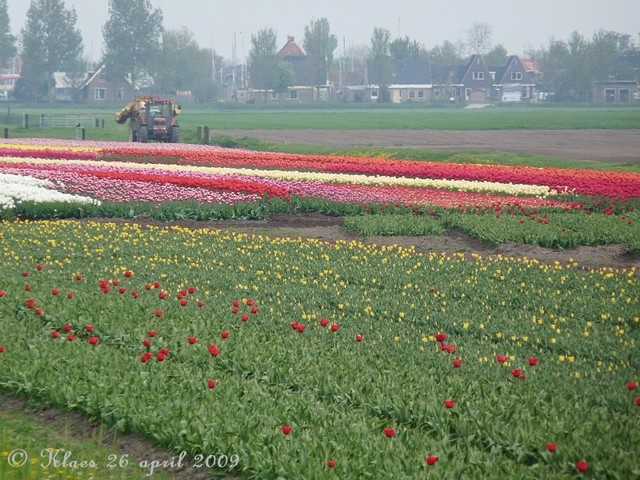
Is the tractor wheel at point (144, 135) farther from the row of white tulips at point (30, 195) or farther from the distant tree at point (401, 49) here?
the distant tree at point (401, 49)

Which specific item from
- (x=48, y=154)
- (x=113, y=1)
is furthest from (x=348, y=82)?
(x=48, y=154)

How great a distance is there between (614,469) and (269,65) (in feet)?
472

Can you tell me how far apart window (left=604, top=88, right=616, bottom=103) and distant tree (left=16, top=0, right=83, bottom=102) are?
7002 centimetres

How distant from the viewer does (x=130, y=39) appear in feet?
456

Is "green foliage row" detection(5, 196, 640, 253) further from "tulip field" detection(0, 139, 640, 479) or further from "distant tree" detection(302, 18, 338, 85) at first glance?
"distant tree" detection(302, 18, 338, 85)

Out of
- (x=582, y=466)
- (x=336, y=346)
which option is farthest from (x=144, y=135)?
(x=582, y=466)

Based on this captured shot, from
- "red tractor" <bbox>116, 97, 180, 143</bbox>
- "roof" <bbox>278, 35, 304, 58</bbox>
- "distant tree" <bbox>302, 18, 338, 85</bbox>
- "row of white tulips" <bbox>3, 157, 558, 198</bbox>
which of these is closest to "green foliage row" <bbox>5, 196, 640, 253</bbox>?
"row of white tulips" <bbox>3, 157, 558, 198</bbox>

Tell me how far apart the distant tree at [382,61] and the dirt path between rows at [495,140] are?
79891 mm

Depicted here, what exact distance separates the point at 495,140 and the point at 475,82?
10150cm

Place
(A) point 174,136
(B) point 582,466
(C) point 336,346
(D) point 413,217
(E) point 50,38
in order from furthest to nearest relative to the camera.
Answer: (E) point 50,38
(A) point 174,136
(D) point 413,217
(C) point 336,346
(B) point 582,466

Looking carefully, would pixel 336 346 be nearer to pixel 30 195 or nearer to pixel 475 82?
pixel 30 195

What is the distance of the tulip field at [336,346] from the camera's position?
735cm

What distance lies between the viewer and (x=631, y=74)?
137250 mm

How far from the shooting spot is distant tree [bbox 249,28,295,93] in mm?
147125
